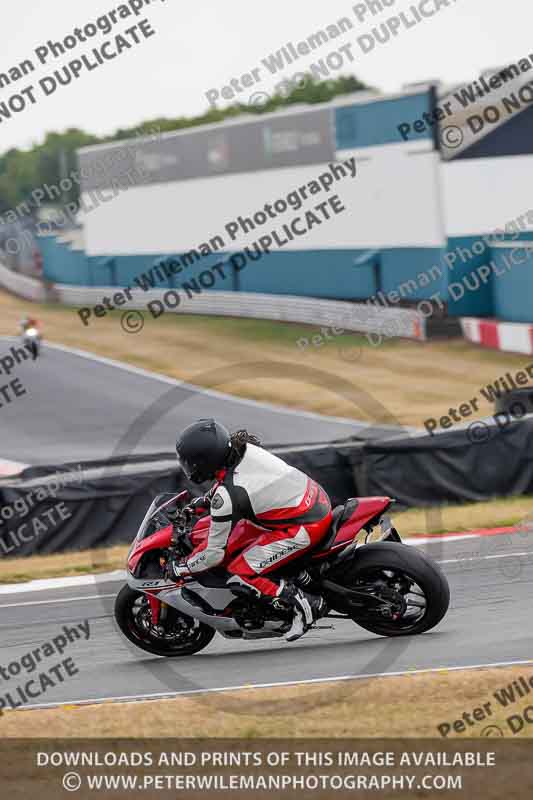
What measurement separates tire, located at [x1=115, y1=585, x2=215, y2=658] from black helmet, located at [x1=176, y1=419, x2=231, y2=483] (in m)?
1.22

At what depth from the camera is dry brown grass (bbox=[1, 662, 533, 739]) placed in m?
7.02

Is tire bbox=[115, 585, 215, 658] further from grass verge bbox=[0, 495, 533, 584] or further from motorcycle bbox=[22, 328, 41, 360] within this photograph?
motorcycle bbox=[22, 328, 41, 360]

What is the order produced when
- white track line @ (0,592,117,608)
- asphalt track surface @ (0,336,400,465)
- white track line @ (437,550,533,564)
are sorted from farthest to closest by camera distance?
1. asphalt track surface @ (0,336,400,465)
2. white track line @ (437,550,533,564)
3. white track line @ (0,592,117,608)

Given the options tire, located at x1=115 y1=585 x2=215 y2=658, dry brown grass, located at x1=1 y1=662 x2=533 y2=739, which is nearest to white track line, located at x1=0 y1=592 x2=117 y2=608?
tire, located at x1=115 y1=585 x2=215 y2=658

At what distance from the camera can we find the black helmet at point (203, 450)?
8.15 metres

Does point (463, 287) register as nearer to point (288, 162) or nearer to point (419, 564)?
point (288, 162)

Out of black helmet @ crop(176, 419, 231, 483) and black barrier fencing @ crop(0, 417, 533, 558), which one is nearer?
black helmet @ crop(176, 419, 231, 483)

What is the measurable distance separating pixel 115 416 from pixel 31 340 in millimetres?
8639

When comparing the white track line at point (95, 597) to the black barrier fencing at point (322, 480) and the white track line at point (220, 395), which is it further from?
the white track line at point (220, 395)

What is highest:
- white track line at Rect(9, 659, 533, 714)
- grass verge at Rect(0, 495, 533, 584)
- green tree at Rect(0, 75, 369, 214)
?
white track line at Rect(9, 659, 533, 714)

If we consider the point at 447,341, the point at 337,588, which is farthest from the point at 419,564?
the point at 447,341

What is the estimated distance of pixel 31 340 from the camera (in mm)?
38500

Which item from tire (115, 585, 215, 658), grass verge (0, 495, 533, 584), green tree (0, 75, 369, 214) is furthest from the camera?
green tree (0, 75, 369, 214)

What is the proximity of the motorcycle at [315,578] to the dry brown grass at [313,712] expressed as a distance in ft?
2.20
